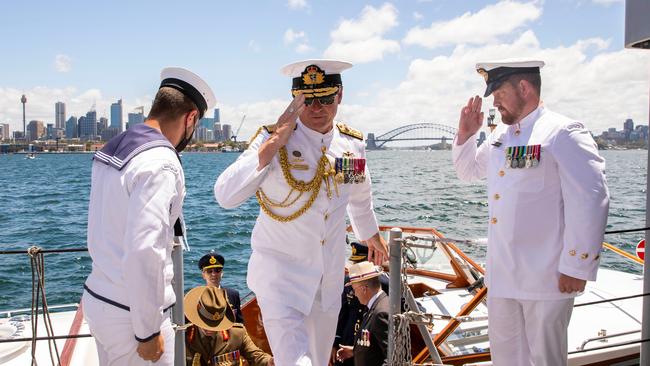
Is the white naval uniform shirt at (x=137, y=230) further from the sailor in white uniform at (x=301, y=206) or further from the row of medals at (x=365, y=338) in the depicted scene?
the row of medals at (x=365, y=338)

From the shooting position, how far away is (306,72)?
2.65m

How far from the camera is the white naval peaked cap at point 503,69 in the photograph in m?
2.59

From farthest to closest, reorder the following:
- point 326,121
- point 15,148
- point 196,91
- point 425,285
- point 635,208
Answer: point 15,148, point 635,208, point 425,285, point 326,121, point 196,91

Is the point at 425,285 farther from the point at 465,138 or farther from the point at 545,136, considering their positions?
the point at 545,136

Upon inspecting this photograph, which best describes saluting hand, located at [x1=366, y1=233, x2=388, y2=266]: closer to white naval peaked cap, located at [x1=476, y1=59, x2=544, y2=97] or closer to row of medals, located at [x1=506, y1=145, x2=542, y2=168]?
row of medals, located at [x1=506, y1=145, x2=542, y2=168]

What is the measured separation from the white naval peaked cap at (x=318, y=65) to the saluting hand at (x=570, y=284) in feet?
4.29

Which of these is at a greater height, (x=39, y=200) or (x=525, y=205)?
(x=525, y=205)

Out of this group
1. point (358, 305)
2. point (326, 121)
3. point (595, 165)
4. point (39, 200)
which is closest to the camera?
point (595, 165)

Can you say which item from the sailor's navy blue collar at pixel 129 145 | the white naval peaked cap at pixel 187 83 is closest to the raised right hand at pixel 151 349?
the sailor's navy blue collar at pixel 129 145

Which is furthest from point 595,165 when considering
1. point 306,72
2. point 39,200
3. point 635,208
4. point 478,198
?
point 39,200

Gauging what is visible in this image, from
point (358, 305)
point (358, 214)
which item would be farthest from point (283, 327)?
point (358, 305)

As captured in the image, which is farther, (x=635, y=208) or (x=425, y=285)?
(x=635, y=208)

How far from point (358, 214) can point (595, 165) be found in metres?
1.10

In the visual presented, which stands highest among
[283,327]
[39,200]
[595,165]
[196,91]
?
[196,91]
